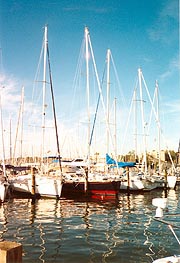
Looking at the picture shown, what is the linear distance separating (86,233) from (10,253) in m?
10.2

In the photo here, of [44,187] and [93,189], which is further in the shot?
[93,189]

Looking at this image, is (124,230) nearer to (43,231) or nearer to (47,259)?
(43,231)

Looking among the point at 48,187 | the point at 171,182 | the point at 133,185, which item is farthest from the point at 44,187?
the point at 171,182

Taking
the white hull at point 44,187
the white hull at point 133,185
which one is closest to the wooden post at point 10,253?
the white hull at point 44,187

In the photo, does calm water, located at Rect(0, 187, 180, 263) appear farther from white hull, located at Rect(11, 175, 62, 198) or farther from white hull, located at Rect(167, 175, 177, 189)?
white hull, located at Rect(167, 175, 177, 189)

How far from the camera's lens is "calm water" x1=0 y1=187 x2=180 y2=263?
11.4 meters

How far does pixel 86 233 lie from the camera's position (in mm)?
14914

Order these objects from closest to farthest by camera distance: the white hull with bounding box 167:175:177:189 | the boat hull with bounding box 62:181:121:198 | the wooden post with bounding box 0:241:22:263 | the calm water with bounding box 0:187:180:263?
the wooden post with bounding box 0:241:22:263
the calm water with bounding box 0:187:180:263
the boat hull with bounding box 62:181:121:198
the white hull with bounding box 167:175:177:189

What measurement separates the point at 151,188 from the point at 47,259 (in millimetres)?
29949

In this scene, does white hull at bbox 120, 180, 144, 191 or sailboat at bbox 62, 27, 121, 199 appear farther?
white hull at bbox 120, 180, 144, 191

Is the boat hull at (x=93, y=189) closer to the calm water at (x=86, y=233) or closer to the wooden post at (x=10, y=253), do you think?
the calm water at (x=86, y=233)

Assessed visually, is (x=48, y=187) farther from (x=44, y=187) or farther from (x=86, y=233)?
(x=86, y=233)

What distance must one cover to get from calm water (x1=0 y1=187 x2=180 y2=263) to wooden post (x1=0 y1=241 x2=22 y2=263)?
4.42 meters

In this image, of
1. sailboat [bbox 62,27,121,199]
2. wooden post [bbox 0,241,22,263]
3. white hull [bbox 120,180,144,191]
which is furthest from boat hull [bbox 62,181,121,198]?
wooden post [bbox 0,241,22,263]
